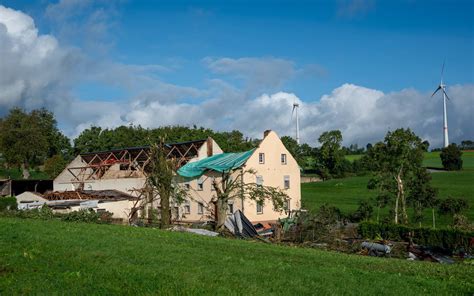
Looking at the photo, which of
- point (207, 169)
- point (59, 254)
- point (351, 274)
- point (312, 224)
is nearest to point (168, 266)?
point (59, 254)

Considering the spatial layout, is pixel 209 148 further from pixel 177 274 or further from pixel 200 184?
pixel 177 274

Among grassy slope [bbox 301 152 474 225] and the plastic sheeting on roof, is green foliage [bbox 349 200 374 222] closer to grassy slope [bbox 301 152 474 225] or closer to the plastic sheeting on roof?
the plastic sheeting on roof

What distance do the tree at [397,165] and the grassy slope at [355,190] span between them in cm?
1589

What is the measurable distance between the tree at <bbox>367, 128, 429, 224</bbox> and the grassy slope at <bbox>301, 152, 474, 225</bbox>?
15895 mm

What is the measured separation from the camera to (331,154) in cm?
11362

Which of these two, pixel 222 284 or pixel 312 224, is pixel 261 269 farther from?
pixel 312 224

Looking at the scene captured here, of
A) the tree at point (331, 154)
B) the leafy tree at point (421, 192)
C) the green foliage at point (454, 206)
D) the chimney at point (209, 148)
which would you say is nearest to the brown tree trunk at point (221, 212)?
the leafy tree at point (421, 192)

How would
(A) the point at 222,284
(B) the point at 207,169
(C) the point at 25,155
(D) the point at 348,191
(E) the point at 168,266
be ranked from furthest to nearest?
(C) the point at 25,155 → (D) the point at 348,191 → (B) the point at 207,169 → (E) the point at 168,266 → (A) the point at 222,284

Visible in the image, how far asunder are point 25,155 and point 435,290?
93197mm

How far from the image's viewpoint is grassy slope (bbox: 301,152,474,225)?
72225mm

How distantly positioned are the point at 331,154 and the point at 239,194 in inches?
2756

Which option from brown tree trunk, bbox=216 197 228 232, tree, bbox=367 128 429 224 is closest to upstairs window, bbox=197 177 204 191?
brown tree trunk, bbox=216 197 228 232

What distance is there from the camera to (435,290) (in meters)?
12.2

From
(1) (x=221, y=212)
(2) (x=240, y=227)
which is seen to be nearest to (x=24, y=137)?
(1) (x=221, y=212)
